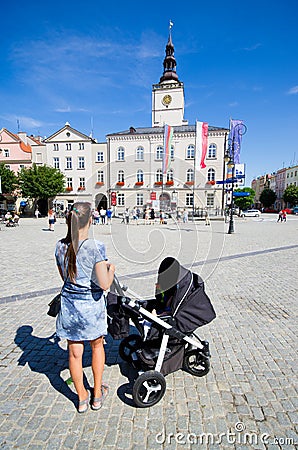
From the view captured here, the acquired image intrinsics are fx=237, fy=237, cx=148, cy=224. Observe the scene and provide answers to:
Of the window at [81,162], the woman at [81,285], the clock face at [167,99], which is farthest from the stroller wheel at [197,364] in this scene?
the clock face at [167,99]

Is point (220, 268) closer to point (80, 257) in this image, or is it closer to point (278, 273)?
point (278, 273)

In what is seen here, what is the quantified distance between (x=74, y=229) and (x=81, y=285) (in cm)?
46

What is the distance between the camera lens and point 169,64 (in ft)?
156

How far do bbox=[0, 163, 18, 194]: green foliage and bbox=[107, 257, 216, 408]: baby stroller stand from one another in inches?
1608

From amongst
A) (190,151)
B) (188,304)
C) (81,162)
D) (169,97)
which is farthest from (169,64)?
(188,304)

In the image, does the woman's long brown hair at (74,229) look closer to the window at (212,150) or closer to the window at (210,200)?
the window at (210,200)

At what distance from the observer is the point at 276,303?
476cm

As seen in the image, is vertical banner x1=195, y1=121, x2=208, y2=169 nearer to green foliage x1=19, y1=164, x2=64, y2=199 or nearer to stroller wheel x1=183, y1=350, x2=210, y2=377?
green foliage x1=19, y1=164, x2=64, y2=199

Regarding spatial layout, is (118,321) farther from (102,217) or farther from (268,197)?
(268,197)

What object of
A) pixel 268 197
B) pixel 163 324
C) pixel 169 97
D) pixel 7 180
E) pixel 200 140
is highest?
pixel 169 97

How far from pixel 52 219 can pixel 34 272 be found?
474 inches

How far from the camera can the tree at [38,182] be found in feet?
115

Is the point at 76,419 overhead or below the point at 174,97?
below

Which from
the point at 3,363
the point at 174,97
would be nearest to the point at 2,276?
the point at 3,363
